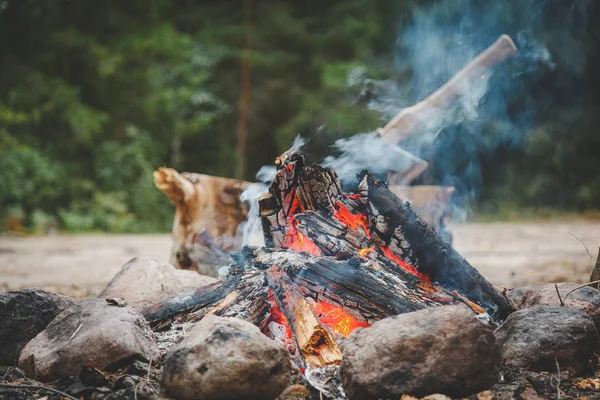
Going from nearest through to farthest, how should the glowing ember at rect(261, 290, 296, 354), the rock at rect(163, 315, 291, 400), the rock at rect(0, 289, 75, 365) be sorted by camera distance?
the rock at rect(163, 315, 291, 400) → the glowing ember at rect(261, 290, 296, 354) → the rock at rect(0, 289, 75, 365)

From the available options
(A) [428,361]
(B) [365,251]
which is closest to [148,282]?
(B) [365,251]

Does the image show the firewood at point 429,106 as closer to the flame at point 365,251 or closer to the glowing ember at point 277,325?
the flame at point 365,251

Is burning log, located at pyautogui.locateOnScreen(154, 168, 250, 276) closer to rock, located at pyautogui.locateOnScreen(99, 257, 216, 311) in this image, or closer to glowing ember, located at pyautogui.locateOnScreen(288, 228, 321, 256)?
rock, located at pyautogui.locateOnScreen(99, 257, 216, 311)

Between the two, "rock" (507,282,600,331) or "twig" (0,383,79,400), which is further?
"rock" (507,282,600,331)

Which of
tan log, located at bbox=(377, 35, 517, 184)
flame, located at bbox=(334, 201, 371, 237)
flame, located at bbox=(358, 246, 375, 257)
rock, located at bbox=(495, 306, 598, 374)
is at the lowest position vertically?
rock, located at bbox=(495, 306, 598, 374)

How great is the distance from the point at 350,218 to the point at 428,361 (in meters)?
1.17

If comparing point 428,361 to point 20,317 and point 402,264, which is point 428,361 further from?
point 20,317

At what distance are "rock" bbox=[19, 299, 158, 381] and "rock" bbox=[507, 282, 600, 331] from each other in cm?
202

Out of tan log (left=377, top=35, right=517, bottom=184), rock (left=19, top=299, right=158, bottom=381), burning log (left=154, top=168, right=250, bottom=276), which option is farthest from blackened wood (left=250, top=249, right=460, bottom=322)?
burning log (left=154, top=168, right=250, bottom=276)

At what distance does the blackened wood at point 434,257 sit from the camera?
272 centimetres

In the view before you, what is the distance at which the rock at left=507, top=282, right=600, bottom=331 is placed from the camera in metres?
2.52

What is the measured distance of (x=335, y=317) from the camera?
97.3 inches

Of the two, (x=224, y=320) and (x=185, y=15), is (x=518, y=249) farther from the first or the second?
(x=185, y=15)

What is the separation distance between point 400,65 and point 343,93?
1998 mm
